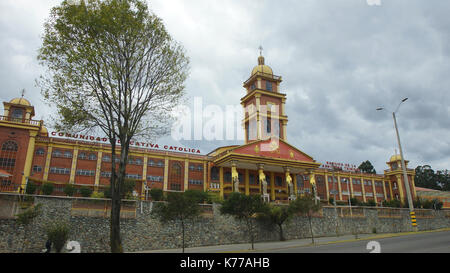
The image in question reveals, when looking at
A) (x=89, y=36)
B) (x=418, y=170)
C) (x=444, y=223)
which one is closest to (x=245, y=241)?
(x=89, y=36)

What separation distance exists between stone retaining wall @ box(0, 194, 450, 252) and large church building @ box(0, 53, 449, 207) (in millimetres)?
9027

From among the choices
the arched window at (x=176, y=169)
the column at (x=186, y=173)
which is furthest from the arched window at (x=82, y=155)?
the column at (x=186, y=173)

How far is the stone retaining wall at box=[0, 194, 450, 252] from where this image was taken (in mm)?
20109

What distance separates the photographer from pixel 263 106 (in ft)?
180

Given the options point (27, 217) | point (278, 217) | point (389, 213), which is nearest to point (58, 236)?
point (27, 217)

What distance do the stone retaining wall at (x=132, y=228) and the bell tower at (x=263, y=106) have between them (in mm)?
22689

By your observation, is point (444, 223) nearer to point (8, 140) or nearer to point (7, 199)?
point (7, 199)

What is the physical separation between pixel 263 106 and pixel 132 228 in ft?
121

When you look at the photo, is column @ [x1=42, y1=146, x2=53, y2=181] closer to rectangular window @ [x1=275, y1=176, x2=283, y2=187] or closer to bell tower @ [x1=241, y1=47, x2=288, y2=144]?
bell tower @ [x1=241, y1=47, x2=288, y2=144]

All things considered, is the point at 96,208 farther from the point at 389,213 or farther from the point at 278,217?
the point at 389,213

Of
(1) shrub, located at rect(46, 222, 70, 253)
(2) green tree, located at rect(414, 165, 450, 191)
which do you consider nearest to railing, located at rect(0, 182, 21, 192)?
(1) shrub, located at rect(46, 222, 70, 253)

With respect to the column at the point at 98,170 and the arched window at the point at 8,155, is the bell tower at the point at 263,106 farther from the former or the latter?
the arched window at the point at 8,155

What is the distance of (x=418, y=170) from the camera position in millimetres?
99062

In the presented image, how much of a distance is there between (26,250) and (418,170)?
110 m
